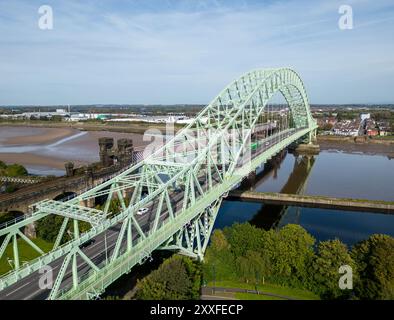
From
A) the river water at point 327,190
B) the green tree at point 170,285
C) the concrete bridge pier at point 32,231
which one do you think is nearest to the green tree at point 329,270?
the green tree at point 170,285

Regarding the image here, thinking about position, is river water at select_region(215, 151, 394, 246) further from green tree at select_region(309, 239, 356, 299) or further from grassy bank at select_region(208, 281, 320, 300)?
grassy bank at select_region(208, 281, 320, 300)

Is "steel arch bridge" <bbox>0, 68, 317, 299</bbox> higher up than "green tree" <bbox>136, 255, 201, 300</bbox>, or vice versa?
"steel arch bridge" <bbox>0, 68, 317, 299</bbox>

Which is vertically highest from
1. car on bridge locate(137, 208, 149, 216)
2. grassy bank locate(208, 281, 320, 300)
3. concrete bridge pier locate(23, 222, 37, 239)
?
car on bridge locate(137, 208, 149, 216)

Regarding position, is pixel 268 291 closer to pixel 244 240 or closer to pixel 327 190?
pixel 244 240

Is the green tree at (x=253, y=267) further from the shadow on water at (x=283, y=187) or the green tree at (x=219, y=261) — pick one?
the shadow on water at (x=283, y=187)

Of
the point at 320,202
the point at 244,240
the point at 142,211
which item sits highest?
the point at 142,211

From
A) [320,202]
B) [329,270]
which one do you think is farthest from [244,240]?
[320,202]

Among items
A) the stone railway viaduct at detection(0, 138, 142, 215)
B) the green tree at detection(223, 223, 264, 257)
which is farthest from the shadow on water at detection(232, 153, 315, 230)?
the stone railway viaduct at detection(0, 138, 142, 215)
